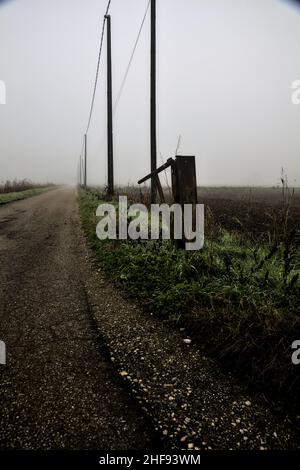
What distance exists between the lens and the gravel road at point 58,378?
1.61 metres

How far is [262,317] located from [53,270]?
9.99 ft

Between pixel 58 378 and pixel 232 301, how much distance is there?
1.63m

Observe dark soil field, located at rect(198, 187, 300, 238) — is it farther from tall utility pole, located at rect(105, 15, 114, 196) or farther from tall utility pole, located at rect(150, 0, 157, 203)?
tall utility pole, located at rect(105, 15, 114, 196)

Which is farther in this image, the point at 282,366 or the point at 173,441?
the point at 282,366

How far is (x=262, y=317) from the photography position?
2.44 metres

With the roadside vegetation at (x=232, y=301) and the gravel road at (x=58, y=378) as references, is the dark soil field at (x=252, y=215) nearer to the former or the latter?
the roadside vegetation at (x=232, y=301)

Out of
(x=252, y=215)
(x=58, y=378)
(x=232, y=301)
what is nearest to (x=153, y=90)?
(x=252, y=215)

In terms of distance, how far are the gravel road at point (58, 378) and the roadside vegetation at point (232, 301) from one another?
734 mm

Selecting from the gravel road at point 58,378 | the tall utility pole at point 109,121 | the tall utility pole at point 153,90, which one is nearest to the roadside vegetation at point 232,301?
the gravel road at point 58,378

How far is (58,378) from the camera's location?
2.05 meters

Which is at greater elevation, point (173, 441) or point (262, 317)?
point (262, 317)

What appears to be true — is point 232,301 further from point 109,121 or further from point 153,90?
point 109,121
